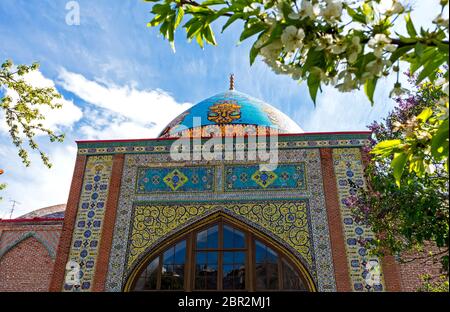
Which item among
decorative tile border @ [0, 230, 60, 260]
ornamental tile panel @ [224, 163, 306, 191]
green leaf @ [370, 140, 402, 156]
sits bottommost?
green leaf @ [370, 140, 402, 156]

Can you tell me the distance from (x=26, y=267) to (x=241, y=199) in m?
4.77

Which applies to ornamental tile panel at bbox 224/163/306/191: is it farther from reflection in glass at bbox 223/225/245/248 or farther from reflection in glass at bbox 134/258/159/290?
reflection in glass at bbox 134/258/159/290

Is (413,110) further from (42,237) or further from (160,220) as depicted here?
(42,237)

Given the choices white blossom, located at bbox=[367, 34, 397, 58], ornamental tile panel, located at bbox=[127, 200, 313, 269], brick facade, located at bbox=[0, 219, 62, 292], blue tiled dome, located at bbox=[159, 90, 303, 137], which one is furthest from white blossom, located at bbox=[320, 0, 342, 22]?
blue tiled dome, located at bbox=[159, 90, 303, 137]

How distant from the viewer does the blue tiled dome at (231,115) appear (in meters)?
10.0

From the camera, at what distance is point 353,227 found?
22.3 ft

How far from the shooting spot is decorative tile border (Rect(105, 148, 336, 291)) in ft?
21.7

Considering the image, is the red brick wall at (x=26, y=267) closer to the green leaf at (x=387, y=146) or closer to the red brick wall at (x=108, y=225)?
the red brick wall at (x=108, y=225)

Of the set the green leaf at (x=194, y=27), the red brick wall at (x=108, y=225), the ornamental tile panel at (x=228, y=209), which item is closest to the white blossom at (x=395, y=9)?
the green leaf at (x=194, y=27)

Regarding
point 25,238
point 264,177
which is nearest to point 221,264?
point 264,177

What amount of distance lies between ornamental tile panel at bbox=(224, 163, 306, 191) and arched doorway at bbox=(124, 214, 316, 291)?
0.73 m

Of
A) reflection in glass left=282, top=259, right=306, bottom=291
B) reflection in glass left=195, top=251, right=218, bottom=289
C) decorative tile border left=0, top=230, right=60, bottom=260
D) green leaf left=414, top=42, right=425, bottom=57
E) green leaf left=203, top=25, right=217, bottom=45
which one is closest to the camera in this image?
green leaf left=414, top=42, right=425, bottom=57
